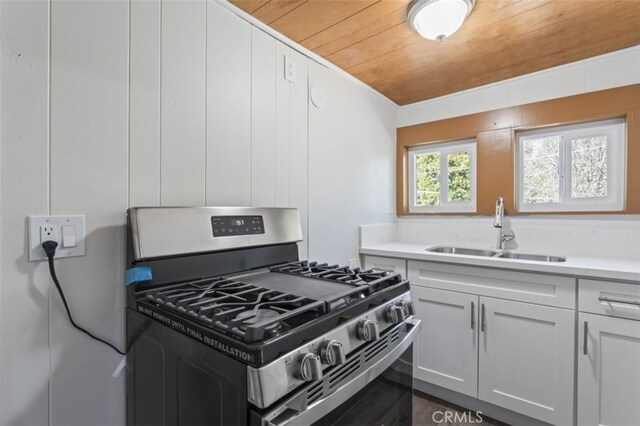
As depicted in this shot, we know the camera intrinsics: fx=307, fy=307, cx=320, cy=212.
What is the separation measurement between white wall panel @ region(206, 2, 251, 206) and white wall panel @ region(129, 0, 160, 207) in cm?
20

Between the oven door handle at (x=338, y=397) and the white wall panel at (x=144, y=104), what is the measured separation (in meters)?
0.81

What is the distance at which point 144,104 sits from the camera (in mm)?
1046

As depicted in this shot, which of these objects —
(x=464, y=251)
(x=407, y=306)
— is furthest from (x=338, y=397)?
(x=464, y=251)

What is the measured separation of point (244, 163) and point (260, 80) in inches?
16.3

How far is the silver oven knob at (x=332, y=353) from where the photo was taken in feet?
2.31

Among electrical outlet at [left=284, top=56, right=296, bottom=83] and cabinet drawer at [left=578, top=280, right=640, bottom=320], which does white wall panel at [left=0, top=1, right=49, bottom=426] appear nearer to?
electrical outlet at [left=284, top=56, right=296, bottom=83]

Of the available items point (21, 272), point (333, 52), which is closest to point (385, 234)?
point (333, 52)

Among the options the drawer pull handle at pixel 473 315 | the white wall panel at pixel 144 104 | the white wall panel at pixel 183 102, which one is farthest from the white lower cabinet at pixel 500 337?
the white wall panel at pixel 144 104

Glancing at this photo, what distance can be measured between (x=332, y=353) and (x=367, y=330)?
0.16m

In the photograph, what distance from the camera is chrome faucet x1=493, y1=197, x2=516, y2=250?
2045 millimetres

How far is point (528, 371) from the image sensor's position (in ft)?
5.10

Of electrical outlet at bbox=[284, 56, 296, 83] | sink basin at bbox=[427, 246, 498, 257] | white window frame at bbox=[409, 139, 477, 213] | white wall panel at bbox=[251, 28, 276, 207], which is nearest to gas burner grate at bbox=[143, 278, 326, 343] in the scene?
white wall panel at bbox=[251, 28, 276, 207]

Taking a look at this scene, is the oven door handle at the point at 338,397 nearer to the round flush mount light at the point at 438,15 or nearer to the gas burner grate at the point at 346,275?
the gas burner grate at the point at 346,275

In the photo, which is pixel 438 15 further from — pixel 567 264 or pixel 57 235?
pixel 57 235
